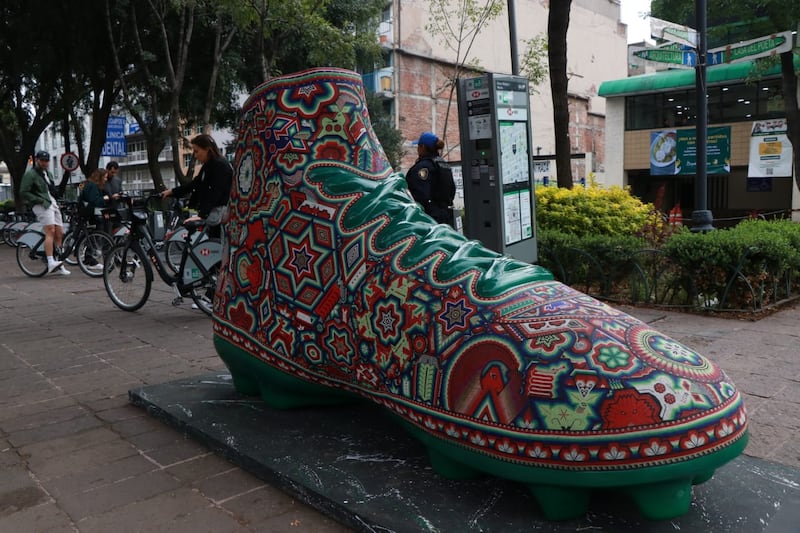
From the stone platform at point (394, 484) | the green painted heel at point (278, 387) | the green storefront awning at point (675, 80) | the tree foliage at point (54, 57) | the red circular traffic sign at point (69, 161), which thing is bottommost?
the stone platform at point (394, 484)

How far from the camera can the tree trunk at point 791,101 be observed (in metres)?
14.7

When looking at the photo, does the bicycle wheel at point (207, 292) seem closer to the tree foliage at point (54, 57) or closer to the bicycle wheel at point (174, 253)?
the bicycle wheel at point (174, 253)

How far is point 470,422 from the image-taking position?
2061 millimetres

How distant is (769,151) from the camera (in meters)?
22.0

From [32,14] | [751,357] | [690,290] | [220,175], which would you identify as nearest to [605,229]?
[690,290]

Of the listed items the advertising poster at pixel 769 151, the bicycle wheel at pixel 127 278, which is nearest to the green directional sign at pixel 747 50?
Answer: the bicycle wheel at pixel 127 278

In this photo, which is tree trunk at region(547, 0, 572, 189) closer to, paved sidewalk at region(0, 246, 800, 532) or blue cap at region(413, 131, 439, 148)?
blue cap at region(413, 131, 439, 148)

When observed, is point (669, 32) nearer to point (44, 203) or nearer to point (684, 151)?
point (44, 203)

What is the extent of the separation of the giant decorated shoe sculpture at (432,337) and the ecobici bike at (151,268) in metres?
3.11

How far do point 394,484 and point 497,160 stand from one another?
4.87 metres

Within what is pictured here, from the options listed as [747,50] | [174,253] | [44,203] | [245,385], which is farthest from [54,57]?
[245,385]

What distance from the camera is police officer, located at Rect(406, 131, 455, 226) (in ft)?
21.9

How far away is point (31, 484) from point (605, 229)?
6986 millimetres

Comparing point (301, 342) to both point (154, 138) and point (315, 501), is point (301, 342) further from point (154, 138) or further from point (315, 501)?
point (154, 138)
